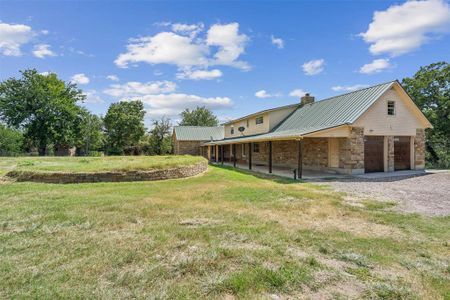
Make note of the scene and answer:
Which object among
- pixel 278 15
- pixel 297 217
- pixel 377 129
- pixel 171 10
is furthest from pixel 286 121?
pixel 297 217

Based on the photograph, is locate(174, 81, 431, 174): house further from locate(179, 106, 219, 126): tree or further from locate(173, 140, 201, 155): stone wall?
locate(179, 106, 219, 126): tree

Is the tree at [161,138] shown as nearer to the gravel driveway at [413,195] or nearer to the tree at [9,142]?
the tree at [9,142]

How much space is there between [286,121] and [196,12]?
11.6 m

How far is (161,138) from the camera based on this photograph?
44656 millimetres

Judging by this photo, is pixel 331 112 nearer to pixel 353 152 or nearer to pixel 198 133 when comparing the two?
pixel 353 152

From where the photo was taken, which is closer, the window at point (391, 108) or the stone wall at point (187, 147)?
the window at point (391, 108)

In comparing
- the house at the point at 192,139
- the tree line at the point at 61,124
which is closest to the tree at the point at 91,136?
the tree line at the point at 61,124

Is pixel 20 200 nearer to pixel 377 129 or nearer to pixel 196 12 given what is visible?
pixel 196 12

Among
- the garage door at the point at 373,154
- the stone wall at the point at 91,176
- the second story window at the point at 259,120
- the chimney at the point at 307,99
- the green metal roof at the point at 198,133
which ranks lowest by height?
the stone wall at the point at 91,176

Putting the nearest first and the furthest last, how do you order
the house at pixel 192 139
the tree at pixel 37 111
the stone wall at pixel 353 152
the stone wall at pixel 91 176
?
1. the stone wall at pixel 91 176
2. the stone wall at pixel 353 152
3. the house at pixel 192 139
4. the tree at pixel 37 111

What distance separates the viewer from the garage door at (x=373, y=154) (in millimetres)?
15852

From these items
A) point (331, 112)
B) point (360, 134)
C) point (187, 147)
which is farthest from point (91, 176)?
point (187, 147)

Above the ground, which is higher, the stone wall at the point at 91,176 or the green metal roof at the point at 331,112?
the green metal roof at the point at 331,112

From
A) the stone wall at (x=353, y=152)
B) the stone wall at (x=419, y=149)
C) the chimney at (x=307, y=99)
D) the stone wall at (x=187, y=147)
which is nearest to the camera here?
the stone wall at (x=353, y=152)
